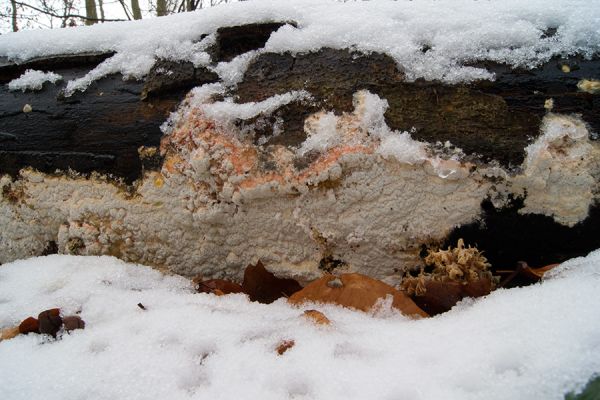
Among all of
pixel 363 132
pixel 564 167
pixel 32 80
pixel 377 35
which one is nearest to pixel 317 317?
pixel 363 132

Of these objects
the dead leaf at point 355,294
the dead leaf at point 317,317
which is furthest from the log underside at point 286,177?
the dead leaf at point 317,317

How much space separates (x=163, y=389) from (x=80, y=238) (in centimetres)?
100

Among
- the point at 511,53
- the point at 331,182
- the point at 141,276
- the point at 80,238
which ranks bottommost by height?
the point at 141,276

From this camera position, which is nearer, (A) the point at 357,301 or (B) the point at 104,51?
(A) the point at 357,301

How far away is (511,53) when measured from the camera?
1.50 meters

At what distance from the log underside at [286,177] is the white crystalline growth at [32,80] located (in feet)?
0.10

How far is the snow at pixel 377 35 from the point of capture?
1506mm

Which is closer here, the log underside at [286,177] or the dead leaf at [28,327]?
the dead leaf at [28,327]

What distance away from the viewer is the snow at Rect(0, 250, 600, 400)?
89 cm

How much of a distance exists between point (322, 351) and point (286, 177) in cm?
66

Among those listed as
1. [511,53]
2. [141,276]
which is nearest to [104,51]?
[141,276]

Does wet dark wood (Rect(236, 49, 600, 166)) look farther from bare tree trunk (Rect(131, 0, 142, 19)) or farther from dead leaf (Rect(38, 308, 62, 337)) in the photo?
bare tree trunk (Rect(131, 0, 142, 19))

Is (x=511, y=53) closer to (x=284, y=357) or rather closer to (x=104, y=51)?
(x=284, y=357)

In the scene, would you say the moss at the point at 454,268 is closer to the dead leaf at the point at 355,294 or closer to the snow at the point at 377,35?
the dead leaf at the point at 355,294
